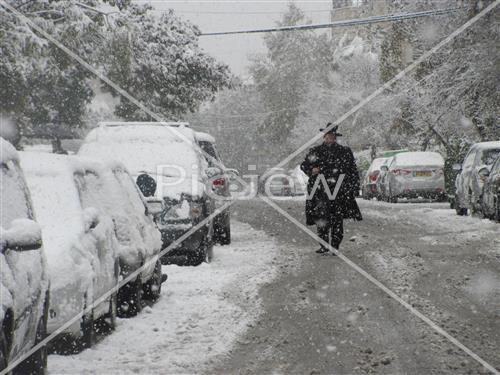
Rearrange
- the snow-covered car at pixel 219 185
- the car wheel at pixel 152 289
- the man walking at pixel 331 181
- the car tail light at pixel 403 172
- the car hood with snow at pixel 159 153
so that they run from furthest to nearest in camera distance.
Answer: the car tail light at pixel 403 172 → the snow-covered car at pixel 219 185 → the man walking at pixel 331 181 → the car hood with snow at pixel 159 153 → the car wheel at pixel 152 289

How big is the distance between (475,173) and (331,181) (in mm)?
6383

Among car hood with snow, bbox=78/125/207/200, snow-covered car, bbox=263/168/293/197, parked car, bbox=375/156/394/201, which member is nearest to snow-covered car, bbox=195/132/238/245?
car hood with snow, bbox=78/125/207/200

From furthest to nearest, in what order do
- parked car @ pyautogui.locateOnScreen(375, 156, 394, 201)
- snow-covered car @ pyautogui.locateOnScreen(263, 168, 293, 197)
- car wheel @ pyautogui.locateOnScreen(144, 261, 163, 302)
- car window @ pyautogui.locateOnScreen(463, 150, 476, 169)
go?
snow-covered car @ pyautogui.locateOnScreen(263, 168, 293, 197) → parked car @ pyautogui.locateOnScreen(375, 156, 394, 201) → car window @ pyautogui.locateOnScreen(463, 150, 476, 169) → car wheel @ pyautogui.locateOnScreen(144, 261, 163, 302)

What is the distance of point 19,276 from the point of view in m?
4.38

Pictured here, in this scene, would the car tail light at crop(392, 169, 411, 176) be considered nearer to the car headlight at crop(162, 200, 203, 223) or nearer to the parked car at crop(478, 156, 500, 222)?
the parked car at crop(478, 156, 500, 222)

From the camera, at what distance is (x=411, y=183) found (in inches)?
1072

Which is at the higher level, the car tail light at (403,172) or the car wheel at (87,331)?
the car wheel at (87,331)

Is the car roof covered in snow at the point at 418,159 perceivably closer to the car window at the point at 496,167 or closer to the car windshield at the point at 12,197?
the car window at the point at 496,167

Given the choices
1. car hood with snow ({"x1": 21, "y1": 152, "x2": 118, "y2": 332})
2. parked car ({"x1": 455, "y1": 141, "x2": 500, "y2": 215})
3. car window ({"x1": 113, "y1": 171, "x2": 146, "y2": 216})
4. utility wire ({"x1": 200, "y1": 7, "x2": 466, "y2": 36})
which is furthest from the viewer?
utility wire ({"x1": 200, "y1": 7, "x2": 466, "y2": 36})

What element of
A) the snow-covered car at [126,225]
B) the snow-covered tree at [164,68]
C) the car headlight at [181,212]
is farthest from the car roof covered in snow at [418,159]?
the snow-covered car at [126,225]

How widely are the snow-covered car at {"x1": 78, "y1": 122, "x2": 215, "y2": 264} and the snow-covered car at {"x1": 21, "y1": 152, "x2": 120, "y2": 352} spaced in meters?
4.05

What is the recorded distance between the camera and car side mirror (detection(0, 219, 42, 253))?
13.4 ft

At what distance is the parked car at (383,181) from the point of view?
29219mm

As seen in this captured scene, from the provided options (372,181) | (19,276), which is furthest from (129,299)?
(372,181)
